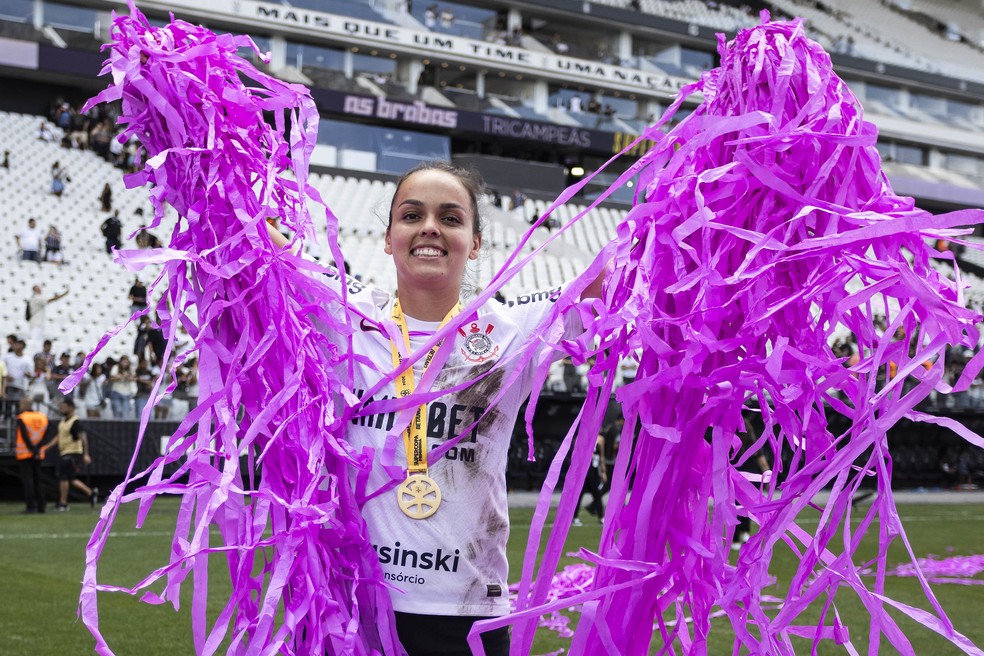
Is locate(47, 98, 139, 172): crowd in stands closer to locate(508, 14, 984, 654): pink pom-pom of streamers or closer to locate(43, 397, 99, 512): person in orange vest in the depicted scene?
locate(43, 397, 99, 512): person in orange vest

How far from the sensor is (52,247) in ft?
62.4

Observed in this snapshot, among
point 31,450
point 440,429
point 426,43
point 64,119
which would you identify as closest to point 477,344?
point 440,429

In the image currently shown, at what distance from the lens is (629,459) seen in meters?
1.96

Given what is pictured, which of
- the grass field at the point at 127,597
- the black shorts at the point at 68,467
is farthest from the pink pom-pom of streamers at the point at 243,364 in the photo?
the black shorts at the point at 68,467

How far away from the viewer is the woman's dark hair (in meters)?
2.45

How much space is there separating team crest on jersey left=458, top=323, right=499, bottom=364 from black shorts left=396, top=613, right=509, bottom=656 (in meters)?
0.51

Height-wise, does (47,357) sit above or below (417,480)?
above

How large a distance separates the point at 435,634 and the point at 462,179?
93 cm

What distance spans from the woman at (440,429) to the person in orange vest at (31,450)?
969 centimetres

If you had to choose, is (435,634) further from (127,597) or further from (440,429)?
(127,597)

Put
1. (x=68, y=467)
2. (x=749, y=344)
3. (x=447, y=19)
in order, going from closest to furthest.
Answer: (x=749, y=344), (x=68, y=467), (x=447, y=19)

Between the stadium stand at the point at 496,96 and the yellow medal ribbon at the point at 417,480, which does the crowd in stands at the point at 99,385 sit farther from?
the yellow medal ribbon at the point at 417,480

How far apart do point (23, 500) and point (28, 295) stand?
5172 mm

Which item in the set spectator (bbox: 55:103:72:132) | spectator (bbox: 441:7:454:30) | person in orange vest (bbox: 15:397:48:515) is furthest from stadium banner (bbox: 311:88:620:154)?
person in orange vest (bbox: 15:397:48:515)
